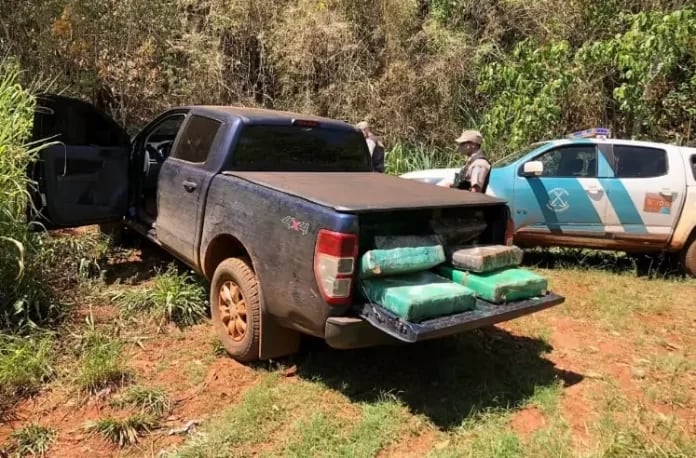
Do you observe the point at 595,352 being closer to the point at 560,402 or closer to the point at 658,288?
the point at 560,402

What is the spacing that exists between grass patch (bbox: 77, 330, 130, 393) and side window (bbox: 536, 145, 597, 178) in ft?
16.8

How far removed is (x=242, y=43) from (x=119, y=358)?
8.90m

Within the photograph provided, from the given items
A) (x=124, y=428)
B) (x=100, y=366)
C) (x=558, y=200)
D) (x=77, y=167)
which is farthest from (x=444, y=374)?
(x=77, y=167)

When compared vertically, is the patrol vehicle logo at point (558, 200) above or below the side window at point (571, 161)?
below

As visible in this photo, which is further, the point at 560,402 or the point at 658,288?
the point at 658,288

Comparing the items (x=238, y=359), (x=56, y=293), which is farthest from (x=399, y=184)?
(x=56, y=293)

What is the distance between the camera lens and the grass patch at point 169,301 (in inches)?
187

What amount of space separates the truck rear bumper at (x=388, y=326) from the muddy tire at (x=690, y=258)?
436cm

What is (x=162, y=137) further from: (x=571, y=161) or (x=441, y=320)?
(x=571, y=161)

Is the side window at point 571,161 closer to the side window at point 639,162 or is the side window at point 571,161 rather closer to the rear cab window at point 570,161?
the rear cab window at point 570,161

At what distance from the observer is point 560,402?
373cm

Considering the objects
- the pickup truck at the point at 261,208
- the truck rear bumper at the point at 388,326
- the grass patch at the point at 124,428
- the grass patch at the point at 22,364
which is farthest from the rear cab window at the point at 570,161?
the grass patch at the point at 22,364

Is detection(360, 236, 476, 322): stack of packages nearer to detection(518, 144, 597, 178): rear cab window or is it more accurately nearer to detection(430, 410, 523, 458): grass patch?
detection(430, 410, 523, 458): grass patch

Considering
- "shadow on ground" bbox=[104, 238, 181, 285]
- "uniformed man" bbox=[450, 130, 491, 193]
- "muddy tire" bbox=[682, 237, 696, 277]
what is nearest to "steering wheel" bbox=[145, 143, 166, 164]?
"shadow on ground" bbox=[104, 238, 181, 285]
